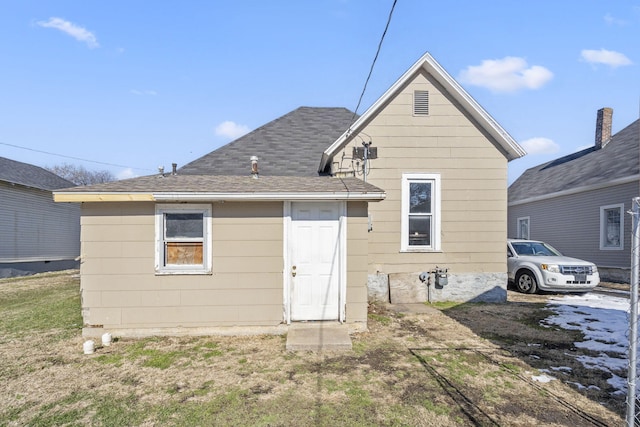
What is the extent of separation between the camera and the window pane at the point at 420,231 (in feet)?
30.8

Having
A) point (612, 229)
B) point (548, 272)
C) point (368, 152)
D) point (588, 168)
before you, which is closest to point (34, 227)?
point (368, 152)

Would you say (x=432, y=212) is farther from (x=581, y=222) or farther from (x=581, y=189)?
(x=581, y=222)

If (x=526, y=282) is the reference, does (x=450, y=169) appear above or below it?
above

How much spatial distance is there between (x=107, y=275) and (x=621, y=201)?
1649cm

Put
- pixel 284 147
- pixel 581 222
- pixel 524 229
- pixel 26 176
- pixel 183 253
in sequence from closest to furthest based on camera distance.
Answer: pixel 183 253 < pixel 284 147 < pixel 581 222 < pixel 26 176 < pixel 524 229

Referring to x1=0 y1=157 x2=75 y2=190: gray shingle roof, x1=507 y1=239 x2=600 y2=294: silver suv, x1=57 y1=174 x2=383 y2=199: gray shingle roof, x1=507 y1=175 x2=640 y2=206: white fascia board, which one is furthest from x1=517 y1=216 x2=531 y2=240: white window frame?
x1=0 y1=157 x2=75 y2=190: gray shingle roof

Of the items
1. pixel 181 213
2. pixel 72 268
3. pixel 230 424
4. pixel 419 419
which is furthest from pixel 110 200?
pixel 72 268

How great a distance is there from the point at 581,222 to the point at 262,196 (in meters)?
14.7

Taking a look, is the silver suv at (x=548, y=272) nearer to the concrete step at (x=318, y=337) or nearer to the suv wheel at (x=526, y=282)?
the suv wheel at (x=526, y=282)

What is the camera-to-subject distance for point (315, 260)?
22.0 ft

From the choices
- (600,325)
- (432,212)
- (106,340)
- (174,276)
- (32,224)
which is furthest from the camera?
(32,224)

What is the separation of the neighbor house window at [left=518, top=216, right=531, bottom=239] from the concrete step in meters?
15.7

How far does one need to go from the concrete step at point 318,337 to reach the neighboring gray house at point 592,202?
12433 mm

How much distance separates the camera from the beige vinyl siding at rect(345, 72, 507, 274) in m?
9.33
